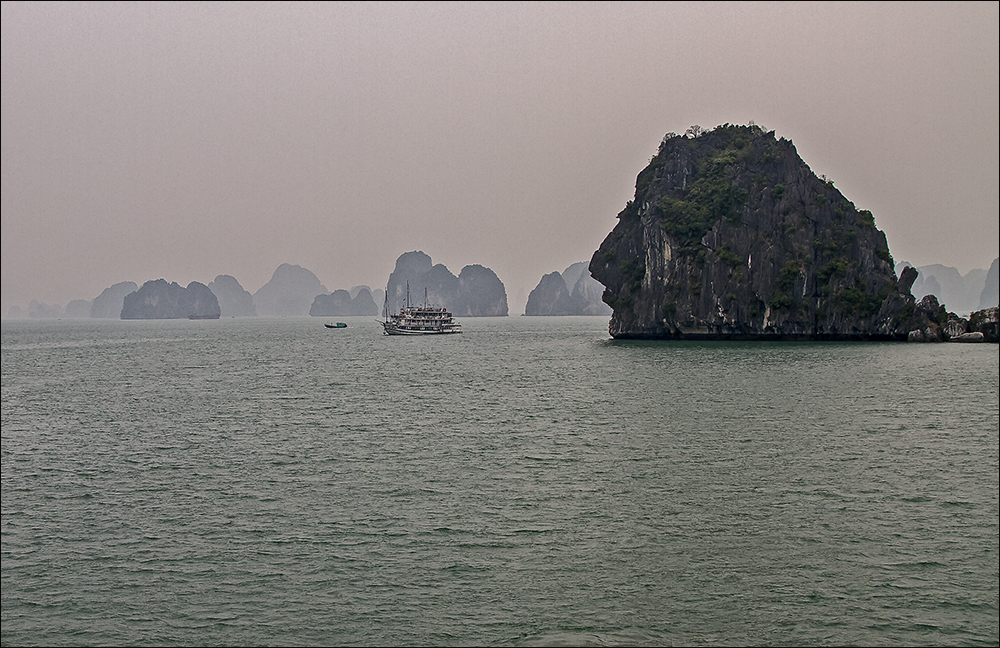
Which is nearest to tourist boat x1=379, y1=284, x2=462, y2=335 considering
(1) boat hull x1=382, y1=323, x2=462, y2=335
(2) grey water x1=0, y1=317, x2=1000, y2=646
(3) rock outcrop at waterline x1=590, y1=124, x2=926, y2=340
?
(1) boat hull x1=382, y1=323, x2=462, y2=335

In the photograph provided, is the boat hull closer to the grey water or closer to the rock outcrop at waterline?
the rock outcrop at waterline

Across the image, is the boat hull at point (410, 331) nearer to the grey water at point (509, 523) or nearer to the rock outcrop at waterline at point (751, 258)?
the rock outcrop at waterline at point (751, 258)

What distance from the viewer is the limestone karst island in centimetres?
11925

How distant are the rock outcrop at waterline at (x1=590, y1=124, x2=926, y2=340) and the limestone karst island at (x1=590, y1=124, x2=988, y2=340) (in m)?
0.19

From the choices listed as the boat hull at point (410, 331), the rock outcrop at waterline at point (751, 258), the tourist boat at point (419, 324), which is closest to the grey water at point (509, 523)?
the rock outcrop at waterline at point (751, 258)

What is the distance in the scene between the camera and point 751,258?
408 feet

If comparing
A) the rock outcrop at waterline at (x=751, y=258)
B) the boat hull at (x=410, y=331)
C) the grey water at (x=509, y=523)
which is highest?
the rock outcrop at waterline at (x=751, y=258)

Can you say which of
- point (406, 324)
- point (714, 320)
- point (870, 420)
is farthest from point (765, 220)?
point (870, 420)

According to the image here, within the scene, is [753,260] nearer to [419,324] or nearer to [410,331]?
[419,324]

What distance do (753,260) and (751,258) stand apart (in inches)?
23.0

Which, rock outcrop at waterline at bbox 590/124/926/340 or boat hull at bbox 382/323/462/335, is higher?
rock outcrop at waterline at bbox 590/124/926/340

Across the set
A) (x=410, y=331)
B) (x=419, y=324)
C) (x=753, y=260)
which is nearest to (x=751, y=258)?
(x=753, y=260)

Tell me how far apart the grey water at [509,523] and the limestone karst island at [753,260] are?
72.9 metres

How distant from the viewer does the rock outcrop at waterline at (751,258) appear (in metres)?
120
